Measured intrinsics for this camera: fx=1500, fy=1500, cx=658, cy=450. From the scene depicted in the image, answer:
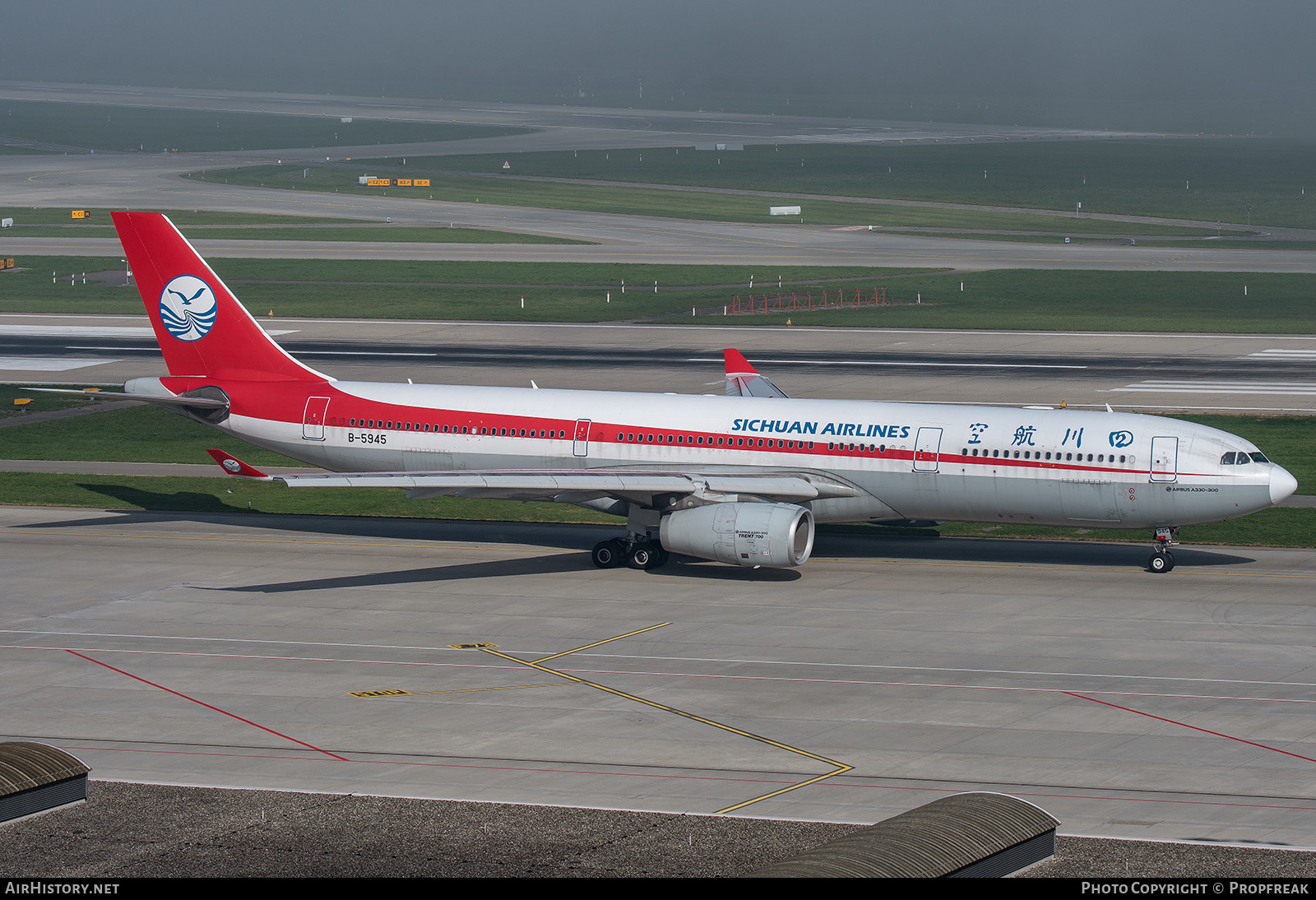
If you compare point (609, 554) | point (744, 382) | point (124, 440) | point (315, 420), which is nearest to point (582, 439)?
point (609, 554)

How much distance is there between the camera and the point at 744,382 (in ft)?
174

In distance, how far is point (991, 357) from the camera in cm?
8119

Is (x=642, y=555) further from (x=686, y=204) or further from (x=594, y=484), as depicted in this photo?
(x=686, y=204)

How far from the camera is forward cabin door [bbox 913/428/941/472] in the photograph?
41844mm

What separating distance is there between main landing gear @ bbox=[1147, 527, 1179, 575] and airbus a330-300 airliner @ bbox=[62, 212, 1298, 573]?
53mm

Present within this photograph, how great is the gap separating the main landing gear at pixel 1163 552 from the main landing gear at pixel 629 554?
13824mm

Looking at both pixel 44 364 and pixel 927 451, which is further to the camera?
pixel 44 364

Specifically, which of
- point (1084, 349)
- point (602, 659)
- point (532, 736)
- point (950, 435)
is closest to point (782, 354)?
point (1084, 349)

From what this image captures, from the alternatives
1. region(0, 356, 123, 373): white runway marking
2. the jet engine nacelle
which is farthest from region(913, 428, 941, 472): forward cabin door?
region(0, 356, 123, 373): white runway marking

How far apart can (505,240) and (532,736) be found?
108 m

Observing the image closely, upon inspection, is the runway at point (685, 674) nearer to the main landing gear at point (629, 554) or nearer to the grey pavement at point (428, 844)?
the main landing gear at point (629, 554)

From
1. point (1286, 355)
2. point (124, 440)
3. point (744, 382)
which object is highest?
point (1286, 355)

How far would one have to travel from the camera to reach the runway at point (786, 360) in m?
71.1

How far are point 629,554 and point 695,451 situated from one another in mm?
3595
